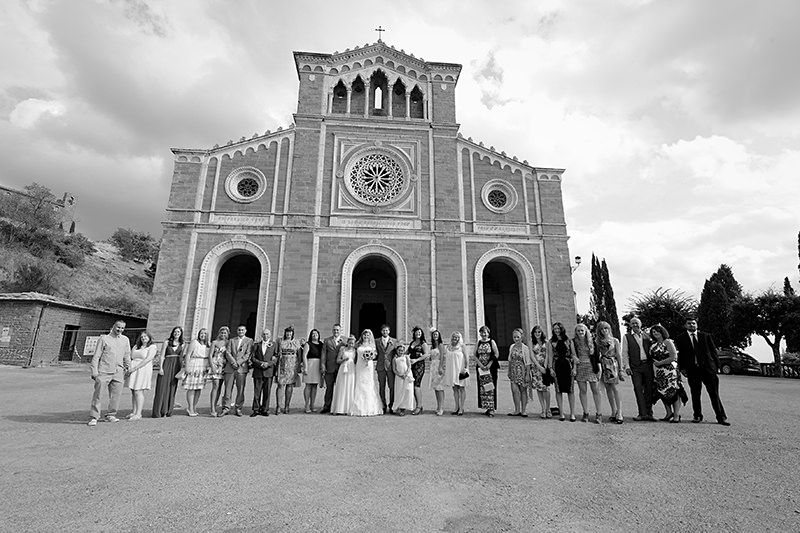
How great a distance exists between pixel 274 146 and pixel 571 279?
51.7 ft

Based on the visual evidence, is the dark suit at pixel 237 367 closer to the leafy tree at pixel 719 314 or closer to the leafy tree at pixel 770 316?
the leafy tree at pixel 770 316

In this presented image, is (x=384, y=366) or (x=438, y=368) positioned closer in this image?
(x=438, y=368)

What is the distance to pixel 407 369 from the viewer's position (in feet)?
27.0

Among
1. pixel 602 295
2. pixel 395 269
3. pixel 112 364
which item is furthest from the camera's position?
pixel 602 295

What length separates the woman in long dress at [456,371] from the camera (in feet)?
26.2

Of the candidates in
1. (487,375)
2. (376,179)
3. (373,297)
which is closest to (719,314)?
(373,297)

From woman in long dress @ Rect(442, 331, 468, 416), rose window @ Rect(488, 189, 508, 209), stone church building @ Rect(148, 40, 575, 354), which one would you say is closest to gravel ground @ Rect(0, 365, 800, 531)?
woman in long dress @ Rect(442, 331, 468, 416)

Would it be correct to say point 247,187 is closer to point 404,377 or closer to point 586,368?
point 404,377

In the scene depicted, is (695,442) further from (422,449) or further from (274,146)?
(274,146)

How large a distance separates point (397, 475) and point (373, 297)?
17.6 meters

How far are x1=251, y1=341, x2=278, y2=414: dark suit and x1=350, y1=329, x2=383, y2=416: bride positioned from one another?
1.69m

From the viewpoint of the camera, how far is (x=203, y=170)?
19.1 m

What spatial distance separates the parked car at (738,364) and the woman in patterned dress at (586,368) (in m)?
23.3

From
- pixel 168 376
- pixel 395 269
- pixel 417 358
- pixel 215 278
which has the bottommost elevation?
pixel 168 376
